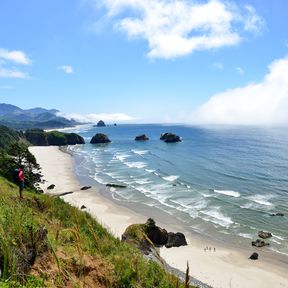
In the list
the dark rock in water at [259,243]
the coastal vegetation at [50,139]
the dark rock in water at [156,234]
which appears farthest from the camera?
the coastal vegetation at [50,139]

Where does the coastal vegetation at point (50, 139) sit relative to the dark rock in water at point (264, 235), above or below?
above

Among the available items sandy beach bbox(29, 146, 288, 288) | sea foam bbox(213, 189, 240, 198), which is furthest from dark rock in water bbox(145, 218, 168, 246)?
sea foam bbox(213, 189, 240, 198)

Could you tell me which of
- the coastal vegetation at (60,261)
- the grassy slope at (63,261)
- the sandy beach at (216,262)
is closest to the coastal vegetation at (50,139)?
the sandy beach at (216,262)

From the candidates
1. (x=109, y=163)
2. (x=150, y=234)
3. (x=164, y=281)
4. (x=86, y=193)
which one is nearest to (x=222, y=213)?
(x=150, y=234)

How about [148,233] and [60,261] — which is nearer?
[60,261]

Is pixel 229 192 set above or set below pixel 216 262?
above

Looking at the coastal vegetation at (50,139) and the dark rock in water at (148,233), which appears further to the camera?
the coastal vegetation at (50,139)

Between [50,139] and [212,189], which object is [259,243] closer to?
[212,189]

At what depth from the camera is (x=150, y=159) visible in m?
104

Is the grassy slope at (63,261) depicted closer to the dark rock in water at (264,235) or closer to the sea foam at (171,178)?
the dark rock in water at (264,235)

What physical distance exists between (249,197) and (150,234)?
2645cm

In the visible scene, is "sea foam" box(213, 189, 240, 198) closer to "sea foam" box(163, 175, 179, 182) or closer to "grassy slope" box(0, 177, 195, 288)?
"sea foam" box(163, 175, 179, 182)

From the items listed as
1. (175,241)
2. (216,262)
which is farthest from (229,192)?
(216,262)

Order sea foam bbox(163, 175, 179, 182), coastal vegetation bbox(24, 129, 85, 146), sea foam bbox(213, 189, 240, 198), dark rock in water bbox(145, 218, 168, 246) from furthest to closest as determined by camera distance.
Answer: coastal vegetation bbox(24, 129, 85, 146), sea foam bbox(163, 175, 179, 182), sea foam bbox(213, 189, 240, 198), dark rock in water bbox(145, 218, 168, 246)
